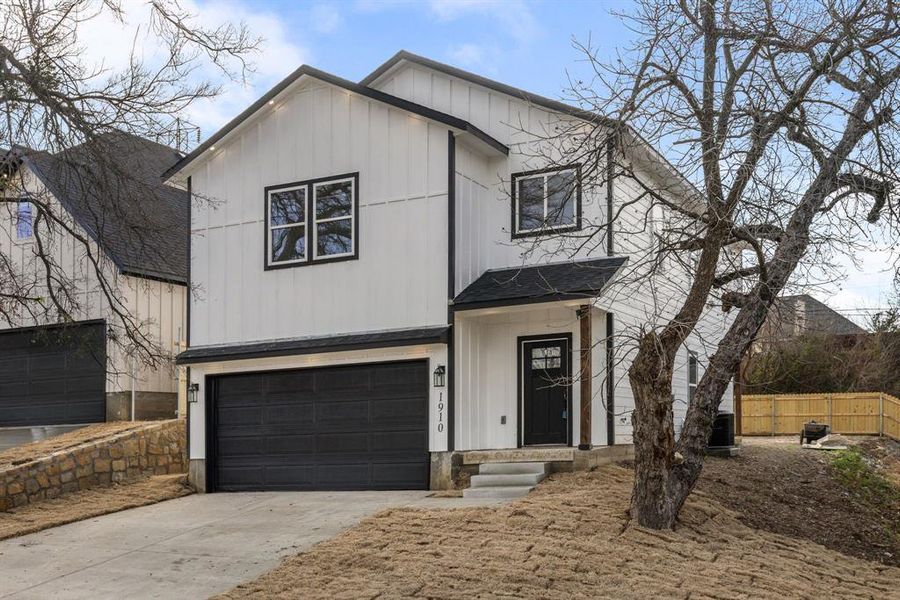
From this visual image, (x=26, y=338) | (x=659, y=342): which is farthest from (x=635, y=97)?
(x=26, y=338)

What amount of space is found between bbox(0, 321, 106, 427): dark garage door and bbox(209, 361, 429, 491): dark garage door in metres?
4.70

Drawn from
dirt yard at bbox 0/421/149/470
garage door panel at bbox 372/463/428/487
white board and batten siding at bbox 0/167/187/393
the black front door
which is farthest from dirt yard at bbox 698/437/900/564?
white board and batten siding at bbox 0/167/187/393

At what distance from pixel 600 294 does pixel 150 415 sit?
11.3 m

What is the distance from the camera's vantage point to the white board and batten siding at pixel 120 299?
2066cm

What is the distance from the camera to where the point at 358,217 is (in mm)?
16422

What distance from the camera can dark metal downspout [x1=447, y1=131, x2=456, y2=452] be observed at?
15.2 metres

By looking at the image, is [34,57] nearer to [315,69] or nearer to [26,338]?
[315,69]

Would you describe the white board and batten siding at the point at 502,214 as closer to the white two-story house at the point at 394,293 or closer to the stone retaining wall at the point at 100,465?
the white two-story house at the point at 394,293

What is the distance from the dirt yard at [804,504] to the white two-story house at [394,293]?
211cm

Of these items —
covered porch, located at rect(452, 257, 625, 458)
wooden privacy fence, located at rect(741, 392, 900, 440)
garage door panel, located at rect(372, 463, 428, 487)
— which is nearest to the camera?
covered porch, located at rect(452, 257, 625, 458)

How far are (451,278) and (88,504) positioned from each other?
689 cm

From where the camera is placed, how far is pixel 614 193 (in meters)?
16.5

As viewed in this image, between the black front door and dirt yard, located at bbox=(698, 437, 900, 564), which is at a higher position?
the black front door

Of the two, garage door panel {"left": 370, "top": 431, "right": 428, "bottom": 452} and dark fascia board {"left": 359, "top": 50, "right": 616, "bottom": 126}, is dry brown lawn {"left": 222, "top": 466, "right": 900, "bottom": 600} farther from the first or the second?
dark fascia board {"left": 359, "top": 50, "right": 616, "bottom": 126}
